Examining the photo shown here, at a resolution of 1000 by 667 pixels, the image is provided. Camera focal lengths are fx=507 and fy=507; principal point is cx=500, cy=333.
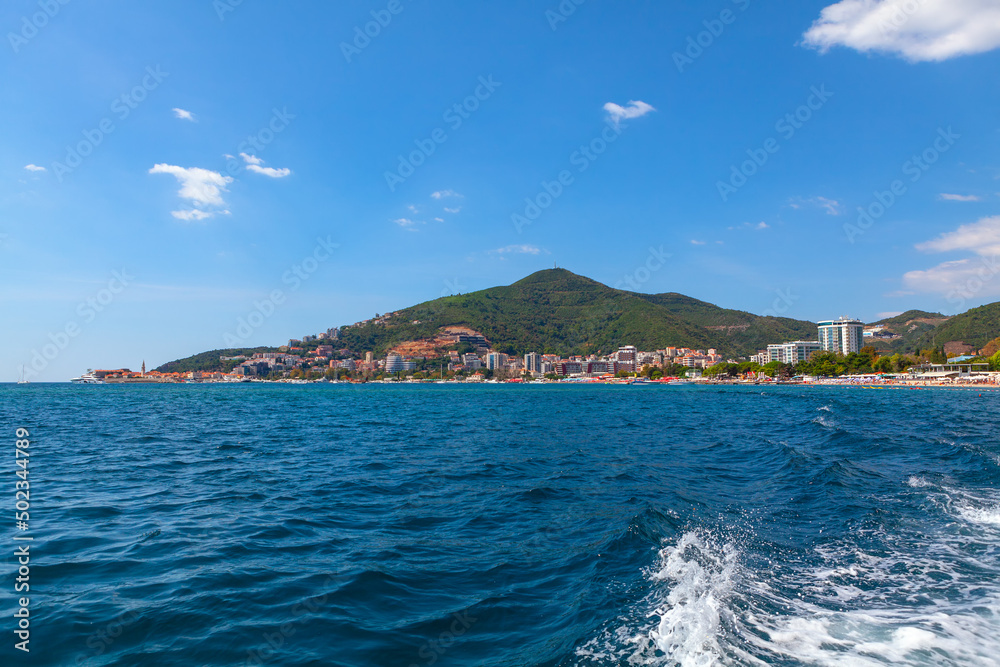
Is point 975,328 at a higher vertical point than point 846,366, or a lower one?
higher

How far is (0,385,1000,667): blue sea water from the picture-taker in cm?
511

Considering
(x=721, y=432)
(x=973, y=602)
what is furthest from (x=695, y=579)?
(x=721, y=432)

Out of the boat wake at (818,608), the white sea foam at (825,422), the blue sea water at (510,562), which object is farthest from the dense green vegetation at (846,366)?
the boat wake at (818,608)

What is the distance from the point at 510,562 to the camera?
7.61m

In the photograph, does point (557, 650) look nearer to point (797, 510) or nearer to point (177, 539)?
point (177, 539)

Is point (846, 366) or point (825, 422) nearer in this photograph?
point (825, 422)

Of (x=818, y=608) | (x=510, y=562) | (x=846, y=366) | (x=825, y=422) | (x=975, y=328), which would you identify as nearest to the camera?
(x=818, y=608)

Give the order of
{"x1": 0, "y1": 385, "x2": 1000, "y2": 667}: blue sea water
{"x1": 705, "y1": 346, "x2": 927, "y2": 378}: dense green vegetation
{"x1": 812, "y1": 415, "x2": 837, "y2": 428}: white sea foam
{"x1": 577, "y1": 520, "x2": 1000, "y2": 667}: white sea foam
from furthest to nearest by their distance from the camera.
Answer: {"x1": 705, "y1": 346, "x2": 927, "y2": 378}: dense green vegetation < {"x1": 812, "y1": 415, "x2": 837, "y2": 428}: white sea foam < {"x1": 0, "y1": 385, "x2": 1000, "y2": 667}: blue sea water < {"x1": 577, "y1": 520, "x2": 1000, "y2": 667}: white sea foam

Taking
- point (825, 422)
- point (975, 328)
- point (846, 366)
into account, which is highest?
point (975, 328)

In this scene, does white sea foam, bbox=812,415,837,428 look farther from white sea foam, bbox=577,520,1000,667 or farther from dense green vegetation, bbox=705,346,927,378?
dense green vegetation, bbox=705,346,927,378

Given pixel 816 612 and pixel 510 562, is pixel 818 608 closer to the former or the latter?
pixel 816 612

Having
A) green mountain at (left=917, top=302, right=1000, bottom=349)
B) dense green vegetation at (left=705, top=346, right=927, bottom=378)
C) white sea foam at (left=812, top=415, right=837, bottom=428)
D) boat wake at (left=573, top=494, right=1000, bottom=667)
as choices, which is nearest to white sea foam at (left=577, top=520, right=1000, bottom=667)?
boat wake at (left=573, top=494, right=1000, bottom=667)

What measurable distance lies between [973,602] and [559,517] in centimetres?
608

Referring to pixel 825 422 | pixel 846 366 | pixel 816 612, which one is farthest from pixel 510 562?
pixel 846 366
